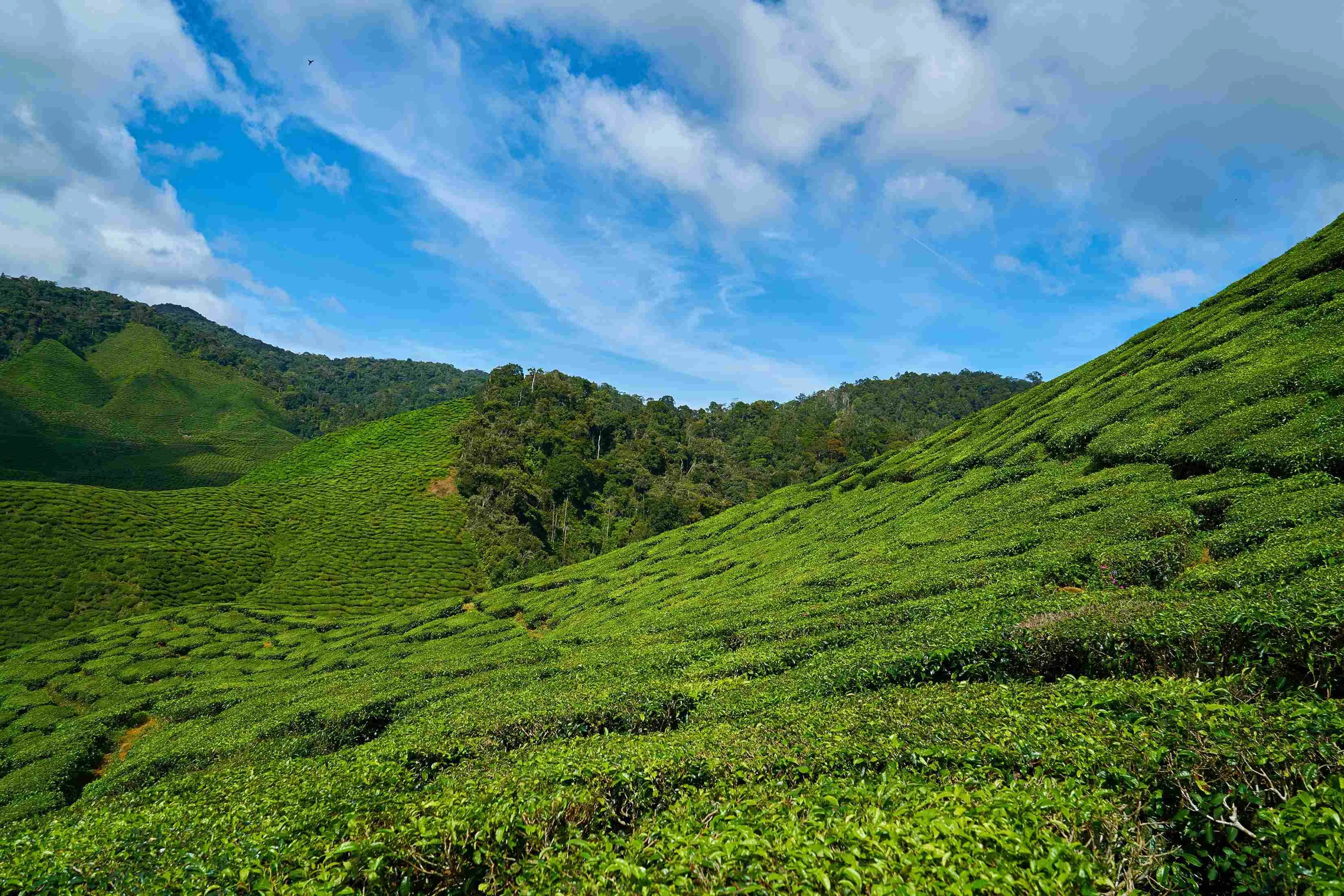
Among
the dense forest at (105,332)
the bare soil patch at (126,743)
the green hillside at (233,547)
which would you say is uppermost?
the dense forest at (105,332)

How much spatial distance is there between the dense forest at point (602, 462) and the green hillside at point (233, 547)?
658 centimetres

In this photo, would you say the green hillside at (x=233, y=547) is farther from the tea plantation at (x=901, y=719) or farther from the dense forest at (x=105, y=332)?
the dense forest at (x=105, y=332)

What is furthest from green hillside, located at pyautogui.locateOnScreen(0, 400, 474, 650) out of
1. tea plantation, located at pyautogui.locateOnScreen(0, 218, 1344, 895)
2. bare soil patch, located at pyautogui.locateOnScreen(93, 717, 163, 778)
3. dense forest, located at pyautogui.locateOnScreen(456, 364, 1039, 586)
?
bare soil patch, located at pyautogui.locateOnScreen(93, 717, 163, 778)

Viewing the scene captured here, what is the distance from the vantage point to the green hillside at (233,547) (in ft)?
157

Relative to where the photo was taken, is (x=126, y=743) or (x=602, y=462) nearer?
(x=126, y=743)

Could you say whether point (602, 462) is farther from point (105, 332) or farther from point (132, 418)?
point (105, 332)

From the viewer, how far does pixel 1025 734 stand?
7.52 m

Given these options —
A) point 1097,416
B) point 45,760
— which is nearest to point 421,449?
point 45,760

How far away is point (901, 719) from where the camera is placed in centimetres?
896

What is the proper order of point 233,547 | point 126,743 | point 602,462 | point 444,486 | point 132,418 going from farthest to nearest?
point 132,418 < point 602,462 < point 444,486 < point 233,547 < point 126,743

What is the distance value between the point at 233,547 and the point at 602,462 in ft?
180

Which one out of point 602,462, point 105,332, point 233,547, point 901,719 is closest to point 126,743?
point 233,547

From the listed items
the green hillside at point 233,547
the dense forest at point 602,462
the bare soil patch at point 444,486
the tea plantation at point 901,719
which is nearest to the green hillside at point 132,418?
the green hillside at point 233,547

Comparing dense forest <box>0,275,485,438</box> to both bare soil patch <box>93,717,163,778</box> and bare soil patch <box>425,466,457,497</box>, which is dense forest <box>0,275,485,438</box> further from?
bare soil patch <box>93,717,163,778</box>
